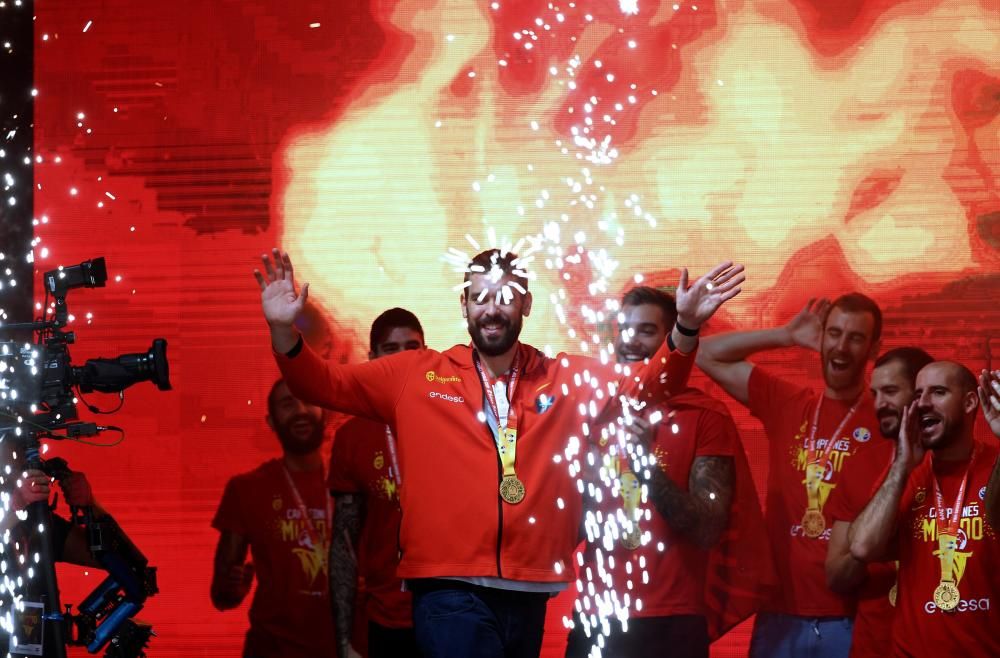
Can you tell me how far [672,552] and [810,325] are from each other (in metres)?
1.20

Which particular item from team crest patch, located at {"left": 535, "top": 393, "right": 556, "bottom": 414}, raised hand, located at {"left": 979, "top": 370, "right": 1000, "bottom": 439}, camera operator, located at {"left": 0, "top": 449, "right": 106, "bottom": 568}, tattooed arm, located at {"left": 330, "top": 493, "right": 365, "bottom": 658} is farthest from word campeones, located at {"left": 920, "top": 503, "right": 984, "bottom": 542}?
camera operator, located at {"left": 0, "top": 449, "right": 106, "bottom": 568}

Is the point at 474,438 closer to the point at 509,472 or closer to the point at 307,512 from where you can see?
the point at 509,472

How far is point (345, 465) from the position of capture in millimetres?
4711

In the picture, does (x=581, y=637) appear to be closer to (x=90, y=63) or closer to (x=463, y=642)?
(x=463, y=642)

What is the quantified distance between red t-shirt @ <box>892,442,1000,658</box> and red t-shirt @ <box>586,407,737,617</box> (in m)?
0.61

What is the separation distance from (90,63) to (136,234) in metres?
0.69

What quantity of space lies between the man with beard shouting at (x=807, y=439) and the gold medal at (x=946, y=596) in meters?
0.67

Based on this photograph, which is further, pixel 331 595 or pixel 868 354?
pixel 868 354

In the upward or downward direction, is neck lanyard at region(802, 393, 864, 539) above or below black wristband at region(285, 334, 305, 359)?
below

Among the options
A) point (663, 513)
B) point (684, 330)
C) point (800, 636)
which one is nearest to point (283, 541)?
point (663, 513)

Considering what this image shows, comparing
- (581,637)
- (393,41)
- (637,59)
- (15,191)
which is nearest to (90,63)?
(15,191)

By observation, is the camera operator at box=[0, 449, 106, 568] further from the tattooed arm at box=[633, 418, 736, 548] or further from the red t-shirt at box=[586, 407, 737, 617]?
the tattooed arm at box=[633, 418, 736, 548]

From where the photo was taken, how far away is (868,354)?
203 inches

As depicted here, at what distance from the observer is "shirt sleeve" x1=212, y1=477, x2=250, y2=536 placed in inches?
208
